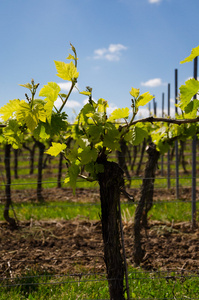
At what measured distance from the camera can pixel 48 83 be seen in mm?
1754

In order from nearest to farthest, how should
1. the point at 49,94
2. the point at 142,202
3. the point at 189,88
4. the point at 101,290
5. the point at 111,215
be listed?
the point at 49,94, the point at 189,88, the point at 111,215, the point at 101,290, the point at 142,202

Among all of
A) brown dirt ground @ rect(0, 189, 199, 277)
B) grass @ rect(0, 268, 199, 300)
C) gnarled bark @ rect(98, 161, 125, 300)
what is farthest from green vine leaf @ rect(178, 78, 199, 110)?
brown dirt ground @ rect(0, 189, 199, 277)

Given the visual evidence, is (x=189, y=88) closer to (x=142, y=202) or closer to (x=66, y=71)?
(x=66, y=71)

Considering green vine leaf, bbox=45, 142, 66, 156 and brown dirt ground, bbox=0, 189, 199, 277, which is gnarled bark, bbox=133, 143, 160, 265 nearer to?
brown dirt ground, bbox=0, 189, 199, 277

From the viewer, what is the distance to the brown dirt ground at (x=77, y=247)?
10.9 ft

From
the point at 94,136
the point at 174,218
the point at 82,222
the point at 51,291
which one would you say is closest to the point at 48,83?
the point at 94,136

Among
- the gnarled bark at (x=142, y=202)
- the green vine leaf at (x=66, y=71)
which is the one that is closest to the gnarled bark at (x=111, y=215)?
the green vine leaf at (x=66, y=71)

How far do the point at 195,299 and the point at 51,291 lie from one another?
49.2 inches

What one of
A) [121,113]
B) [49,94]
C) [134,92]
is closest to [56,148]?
[49,94]

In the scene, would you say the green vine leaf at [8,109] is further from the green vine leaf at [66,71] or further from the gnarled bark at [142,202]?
the gnarled bark at [142,202]

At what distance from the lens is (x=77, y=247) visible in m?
3.86

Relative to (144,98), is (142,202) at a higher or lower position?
lower

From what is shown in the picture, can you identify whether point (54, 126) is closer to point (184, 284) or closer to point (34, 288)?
point (34, 288)

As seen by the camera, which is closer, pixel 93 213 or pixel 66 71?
pixel 66 71
